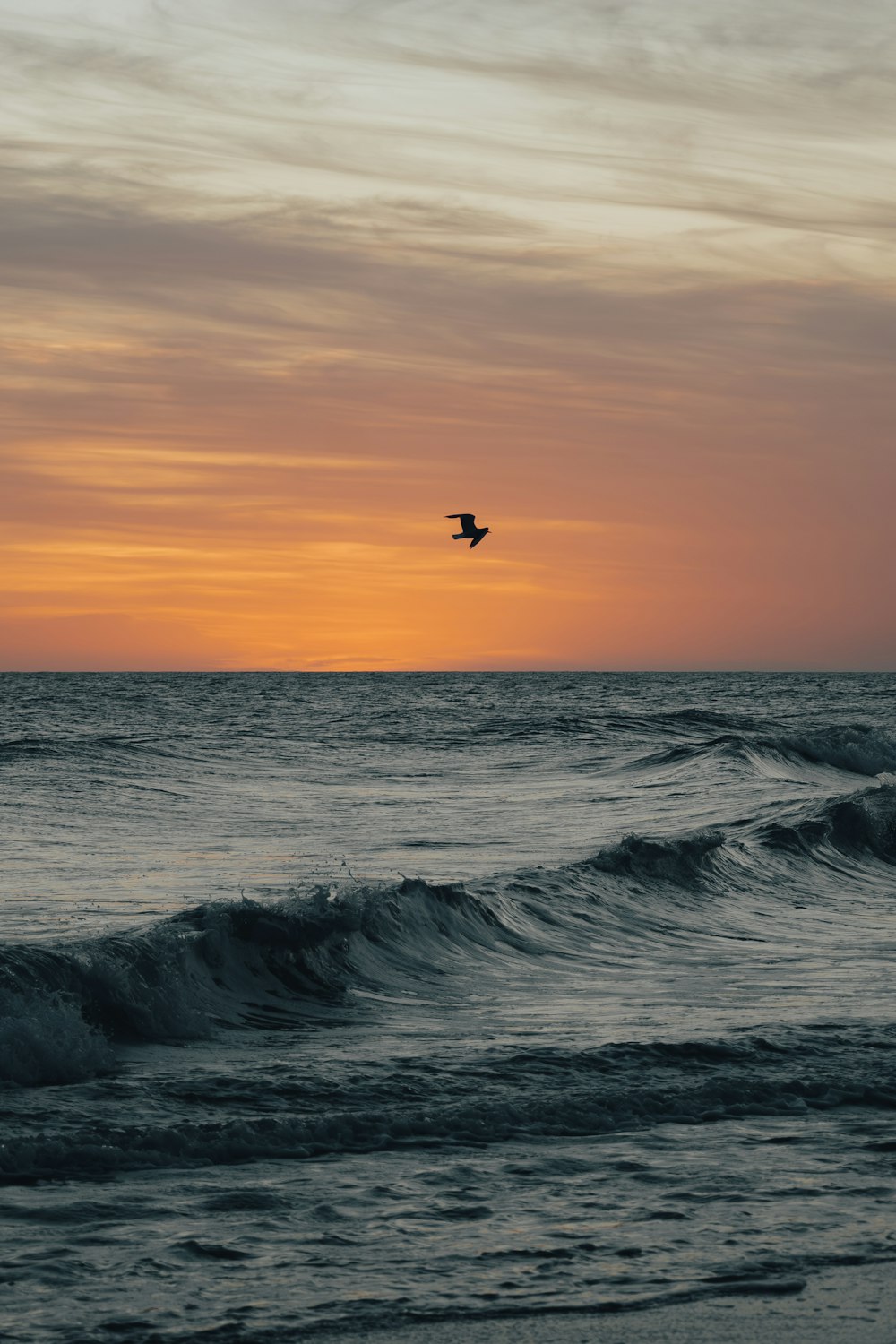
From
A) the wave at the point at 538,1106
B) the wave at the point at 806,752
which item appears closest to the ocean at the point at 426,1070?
the wave at the point at 538,1106

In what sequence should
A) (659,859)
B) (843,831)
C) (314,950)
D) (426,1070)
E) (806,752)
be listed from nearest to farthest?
(426,1070) < (314,950) < (659,859) < (843,831) < (806,752)

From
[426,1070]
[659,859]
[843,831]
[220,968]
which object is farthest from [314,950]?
[843,831]

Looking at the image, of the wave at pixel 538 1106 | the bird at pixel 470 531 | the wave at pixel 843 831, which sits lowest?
the wave at pixel 843 831

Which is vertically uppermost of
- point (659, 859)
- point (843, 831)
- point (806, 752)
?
point (806, 752)

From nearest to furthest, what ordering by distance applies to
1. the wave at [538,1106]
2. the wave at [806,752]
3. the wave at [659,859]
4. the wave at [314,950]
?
1. the wave at [538,1106]
2. the wave at [314,950]
3. the wave at [659,859]
4. the wave at [806,752]

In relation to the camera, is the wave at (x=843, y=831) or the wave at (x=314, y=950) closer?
the wave at (x=314, y=950)

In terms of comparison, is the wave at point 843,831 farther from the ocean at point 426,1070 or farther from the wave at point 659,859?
the wave at point 659,859

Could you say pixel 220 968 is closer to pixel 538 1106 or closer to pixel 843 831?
pixel 538 1106

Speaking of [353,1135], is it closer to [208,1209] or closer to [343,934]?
[208,1209]

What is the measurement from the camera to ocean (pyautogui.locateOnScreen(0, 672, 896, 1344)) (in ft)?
18.1

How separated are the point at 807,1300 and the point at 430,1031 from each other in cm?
488

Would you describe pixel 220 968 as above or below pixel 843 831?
above

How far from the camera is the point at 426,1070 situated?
847 centimetres

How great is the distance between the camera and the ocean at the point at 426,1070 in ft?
18.1
